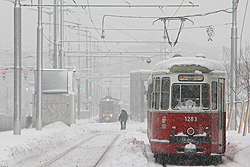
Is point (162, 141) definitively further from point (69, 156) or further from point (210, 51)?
point (210, 51)

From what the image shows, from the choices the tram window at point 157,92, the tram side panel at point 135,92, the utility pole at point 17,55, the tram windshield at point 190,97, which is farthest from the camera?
the tram side panel at point 135,92

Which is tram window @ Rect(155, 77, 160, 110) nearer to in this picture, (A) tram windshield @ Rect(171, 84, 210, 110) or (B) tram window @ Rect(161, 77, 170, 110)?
(B) tram window @ Rect(161, 77, 170, 110)

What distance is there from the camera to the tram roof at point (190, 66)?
13203 millimetres

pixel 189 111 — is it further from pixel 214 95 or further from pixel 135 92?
pixel 135 92

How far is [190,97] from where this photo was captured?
13.0 meters

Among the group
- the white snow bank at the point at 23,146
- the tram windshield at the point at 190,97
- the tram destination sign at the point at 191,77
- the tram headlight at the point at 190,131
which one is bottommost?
the white snow bank at the point at 23,146

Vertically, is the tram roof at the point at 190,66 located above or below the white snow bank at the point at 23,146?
above

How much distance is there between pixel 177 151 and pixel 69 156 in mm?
4570

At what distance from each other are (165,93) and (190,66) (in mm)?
1035

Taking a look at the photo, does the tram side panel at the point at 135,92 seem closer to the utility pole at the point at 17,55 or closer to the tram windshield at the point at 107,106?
the tram windshield at the point at 107,106

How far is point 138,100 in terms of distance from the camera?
45531mm

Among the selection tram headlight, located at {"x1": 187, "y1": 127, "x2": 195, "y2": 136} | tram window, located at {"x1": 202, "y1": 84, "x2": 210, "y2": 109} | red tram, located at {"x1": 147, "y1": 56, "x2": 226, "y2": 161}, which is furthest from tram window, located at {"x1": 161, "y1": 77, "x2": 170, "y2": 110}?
tram window, located at {"x1": 202, "y1": 84, "x2": 210, "y2": 109}

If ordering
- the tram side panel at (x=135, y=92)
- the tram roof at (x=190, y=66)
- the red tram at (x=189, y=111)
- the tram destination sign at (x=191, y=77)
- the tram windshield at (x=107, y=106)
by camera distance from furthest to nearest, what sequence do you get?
the tram windshield at (x=107, y=106), the tram side panel at (x=135, y=92), the tram roof at (x=190, y=66), the tram destination sign at (x=191, y=77), the red tram at (x=189, y=111)

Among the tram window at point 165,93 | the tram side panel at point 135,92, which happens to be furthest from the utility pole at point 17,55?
the tram side panel at point 135,92
